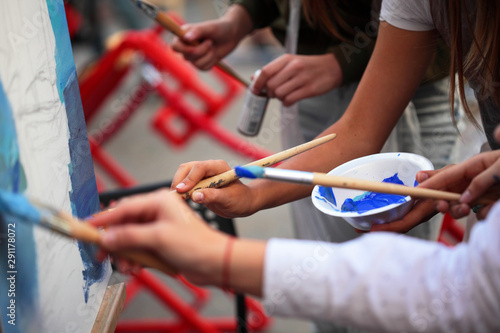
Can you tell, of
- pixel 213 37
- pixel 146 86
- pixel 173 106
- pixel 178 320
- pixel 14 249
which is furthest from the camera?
pixel 146 86

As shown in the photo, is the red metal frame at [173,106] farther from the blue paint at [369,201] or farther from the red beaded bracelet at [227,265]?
the red beaded bracelet at [227,265]

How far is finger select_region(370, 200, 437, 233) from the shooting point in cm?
65

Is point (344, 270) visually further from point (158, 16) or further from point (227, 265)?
point (158, 16)

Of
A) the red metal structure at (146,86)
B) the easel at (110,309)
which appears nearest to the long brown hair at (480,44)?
the easel at (110,309)

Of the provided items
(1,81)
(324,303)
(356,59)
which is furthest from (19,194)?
(356,59)

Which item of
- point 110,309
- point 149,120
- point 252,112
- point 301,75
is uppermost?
point 301,75

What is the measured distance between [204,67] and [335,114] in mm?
314

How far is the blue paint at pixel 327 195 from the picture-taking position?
0.70 meters

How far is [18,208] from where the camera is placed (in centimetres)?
46

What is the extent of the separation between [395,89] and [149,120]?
2.54m

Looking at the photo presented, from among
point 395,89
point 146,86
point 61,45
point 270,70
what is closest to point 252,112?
point 270,70

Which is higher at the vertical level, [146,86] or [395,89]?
[395,89]

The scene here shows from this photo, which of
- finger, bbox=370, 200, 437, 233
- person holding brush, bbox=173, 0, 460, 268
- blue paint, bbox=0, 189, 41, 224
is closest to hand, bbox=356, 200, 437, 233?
finger, bbox=370, 200, 437, 233

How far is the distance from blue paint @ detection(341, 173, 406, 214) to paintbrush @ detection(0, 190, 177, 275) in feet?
1.05
